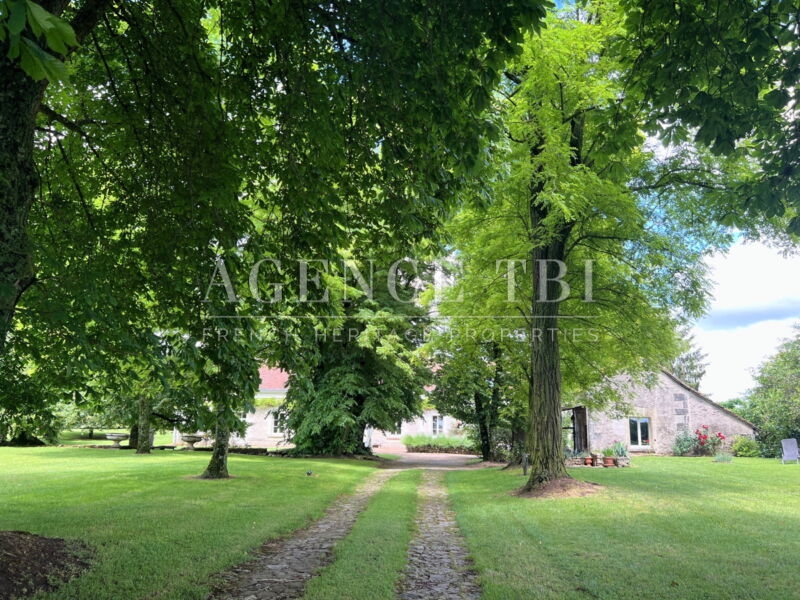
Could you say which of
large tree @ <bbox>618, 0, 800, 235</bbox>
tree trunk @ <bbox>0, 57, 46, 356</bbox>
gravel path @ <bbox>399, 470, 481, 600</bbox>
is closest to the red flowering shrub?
gravel path @ <bbox>399, 470, 481, 600</bbox>

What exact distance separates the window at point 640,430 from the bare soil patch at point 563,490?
2095 cm

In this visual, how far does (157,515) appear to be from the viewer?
907cm

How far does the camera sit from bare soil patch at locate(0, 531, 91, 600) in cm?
499

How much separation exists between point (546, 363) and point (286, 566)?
8.39 meters

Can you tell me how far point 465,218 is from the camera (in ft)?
44.6

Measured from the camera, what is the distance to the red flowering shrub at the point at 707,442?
2900cm

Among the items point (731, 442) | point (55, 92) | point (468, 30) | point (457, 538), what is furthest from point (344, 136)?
point (731, 442)

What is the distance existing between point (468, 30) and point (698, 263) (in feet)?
39.1

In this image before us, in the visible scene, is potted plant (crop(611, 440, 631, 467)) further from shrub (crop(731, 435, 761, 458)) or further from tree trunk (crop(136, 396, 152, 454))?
tree trunk (crop(136, 396, 152, 454))

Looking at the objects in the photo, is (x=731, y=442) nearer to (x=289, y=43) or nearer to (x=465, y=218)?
(x=465, y=218)

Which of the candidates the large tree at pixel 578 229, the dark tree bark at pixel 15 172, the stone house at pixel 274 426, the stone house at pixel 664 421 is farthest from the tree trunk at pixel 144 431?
the dark tree bark at pixel 15 172

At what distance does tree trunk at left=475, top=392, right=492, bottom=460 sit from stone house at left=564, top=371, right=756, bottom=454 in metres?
5.68

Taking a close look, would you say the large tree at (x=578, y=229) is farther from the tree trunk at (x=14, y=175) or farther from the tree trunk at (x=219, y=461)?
the tree trunk at (x=219, y=461)

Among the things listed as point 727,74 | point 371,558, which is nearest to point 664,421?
point 371,558
